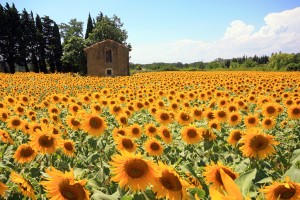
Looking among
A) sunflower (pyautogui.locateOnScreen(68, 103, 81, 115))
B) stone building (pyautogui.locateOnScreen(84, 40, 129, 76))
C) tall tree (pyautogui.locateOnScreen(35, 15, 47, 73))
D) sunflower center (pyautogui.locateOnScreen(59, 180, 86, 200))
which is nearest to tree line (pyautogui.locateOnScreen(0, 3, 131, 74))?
tall tree (pyautogui.locateOnScreen(35, 15, 47, 73))

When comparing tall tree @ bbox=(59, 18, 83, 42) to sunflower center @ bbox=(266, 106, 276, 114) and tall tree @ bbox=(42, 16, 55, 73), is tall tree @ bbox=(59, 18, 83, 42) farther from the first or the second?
sunflower center @ bbox=(266, 106, 276, 114)

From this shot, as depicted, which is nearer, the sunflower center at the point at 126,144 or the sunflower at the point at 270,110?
the sunflower center at the point at 126,144

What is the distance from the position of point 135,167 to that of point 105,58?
4497cm

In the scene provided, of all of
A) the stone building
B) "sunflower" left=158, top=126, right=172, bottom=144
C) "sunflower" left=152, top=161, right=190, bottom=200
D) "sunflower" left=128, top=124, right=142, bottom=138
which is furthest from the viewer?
the stone building

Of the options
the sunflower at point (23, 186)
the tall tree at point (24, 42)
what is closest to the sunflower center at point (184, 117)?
the sunflower at point (23, 186)

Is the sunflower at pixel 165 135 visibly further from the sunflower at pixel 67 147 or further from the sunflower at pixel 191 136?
the sunflower at pixel 67 147

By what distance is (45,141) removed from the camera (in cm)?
362

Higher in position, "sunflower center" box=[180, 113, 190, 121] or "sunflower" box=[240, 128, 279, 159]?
"sunflower" box=[240, 128, 279, 159]

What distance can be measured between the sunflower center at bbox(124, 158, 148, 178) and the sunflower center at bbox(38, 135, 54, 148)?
6.43 ft

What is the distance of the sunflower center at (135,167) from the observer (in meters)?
1.90

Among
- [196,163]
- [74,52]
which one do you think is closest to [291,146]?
[196,163]

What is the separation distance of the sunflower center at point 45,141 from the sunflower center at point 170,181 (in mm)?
2150

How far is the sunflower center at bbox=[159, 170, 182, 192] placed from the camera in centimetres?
174

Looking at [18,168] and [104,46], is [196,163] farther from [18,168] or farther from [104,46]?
[104,46]
